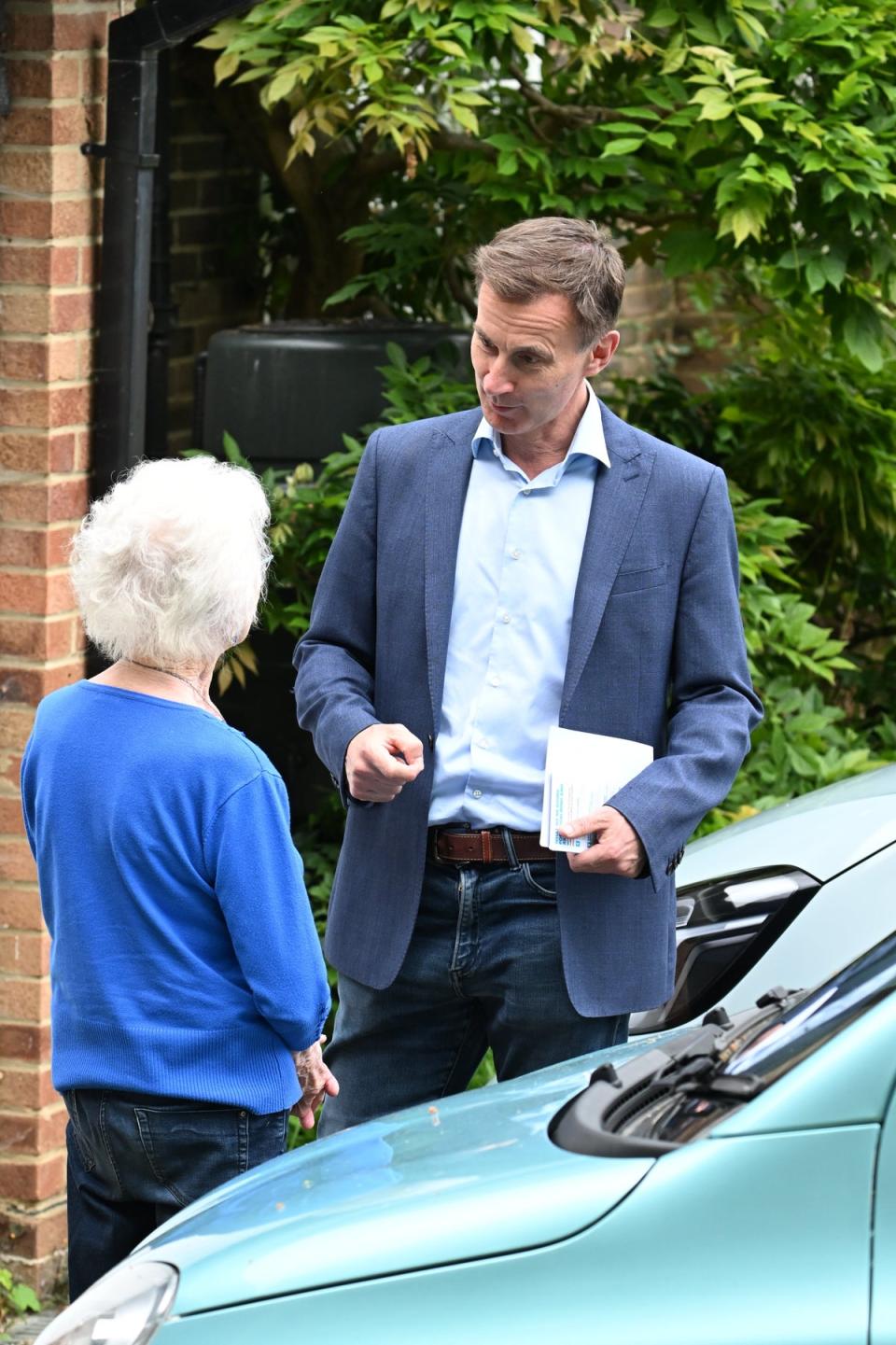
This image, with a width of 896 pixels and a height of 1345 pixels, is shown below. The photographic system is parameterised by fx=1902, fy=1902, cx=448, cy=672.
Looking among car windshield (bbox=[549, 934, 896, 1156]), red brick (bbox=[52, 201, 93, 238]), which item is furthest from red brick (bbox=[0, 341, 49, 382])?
car windshield (bbox=[549, 934, 896, 1156])

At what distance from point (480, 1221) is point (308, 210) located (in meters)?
4.04

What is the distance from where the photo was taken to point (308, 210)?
5379 mm

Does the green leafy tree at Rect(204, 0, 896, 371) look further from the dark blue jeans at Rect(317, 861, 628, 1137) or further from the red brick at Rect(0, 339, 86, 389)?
the dark blue jeans at Rect(317, 861, 628, 1137)

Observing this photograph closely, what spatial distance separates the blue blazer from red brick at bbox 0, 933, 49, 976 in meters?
1.24

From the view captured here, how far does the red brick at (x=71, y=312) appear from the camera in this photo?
389 centimetres

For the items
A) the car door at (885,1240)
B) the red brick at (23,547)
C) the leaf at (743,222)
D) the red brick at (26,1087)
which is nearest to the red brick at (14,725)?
the red brick at (23,547)

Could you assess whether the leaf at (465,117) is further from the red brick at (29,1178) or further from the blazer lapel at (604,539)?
the red brick at (29,1178)

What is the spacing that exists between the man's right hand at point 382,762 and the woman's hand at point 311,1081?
37 cm

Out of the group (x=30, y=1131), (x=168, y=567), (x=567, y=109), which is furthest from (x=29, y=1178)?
(x=567, y=109)

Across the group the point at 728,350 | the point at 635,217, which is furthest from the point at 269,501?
the point at 728,350

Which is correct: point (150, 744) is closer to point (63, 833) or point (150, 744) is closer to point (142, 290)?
point (63, 833)

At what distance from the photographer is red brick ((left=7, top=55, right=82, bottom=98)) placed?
3814 millimetres

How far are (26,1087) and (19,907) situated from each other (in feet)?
1.28

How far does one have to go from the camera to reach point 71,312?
3943 millimetres
